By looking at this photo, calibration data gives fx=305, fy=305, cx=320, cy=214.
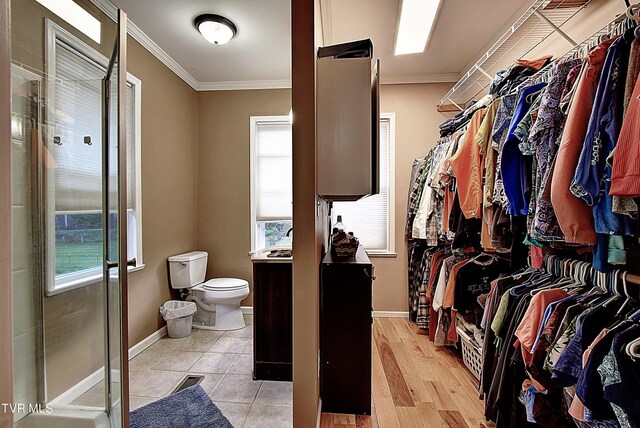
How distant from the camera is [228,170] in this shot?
3.56 m

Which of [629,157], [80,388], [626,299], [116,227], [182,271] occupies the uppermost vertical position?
[629,157]

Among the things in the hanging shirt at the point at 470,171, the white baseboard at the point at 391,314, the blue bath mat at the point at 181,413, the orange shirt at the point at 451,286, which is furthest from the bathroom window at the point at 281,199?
the blue bath mat at the point at 181,413

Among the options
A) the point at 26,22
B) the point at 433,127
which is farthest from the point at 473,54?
the point at 26,22

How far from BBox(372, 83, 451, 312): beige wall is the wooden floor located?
61 centimetres

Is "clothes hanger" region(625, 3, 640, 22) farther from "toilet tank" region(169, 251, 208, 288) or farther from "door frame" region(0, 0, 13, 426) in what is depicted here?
"toilet tank" region(169, 251, 208, 288)

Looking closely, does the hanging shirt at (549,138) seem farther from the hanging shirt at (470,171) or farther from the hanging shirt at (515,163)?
the hanging shirt at (470,171)

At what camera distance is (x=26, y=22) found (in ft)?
4.69

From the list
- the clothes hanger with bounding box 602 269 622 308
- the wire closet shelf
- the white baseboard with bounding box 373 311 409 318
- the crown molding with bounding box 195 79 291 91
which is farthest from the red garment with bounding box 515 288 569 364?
the crown molding with bounding box 195 79 291 91

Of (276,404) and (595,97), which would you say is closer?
(595,97)

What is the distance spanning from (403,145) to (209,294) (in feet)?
8.35

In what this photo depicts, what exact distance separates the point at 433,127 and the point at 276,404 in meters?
3.01

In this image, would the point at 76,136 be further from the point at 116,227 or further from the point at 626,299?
the point at 626,299

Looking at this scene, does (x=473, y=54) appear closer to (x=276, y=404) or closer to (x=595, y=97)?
(x=595, y=97)

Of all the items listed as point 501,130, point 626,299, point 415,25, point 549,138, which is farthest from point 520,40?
point 626,299
